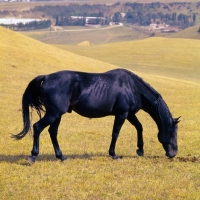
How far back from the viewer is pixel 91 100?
1044cm

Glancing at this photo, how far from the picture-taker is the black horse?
33.3 feet

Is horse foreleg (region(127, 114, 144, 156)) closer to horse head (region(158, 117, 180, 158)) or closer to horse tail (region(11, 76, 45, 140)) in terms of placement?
horse head (region(158, 117, 180, 158))

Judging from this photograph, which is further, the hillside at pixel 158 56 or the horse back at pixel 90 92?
the hillside at pixel 158 56

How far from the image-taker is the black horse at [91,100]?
10148 mm

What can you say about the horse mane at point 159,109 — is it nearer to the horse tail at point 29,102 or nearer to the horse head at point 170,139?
the horse head at point 170,139

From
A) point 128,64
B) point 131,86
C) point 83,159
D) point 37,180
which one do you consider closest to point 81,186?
point 37,180

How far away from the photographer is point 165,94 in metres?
33.6

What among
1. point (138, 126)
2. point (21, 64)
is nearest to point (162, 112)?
point (138, 126)

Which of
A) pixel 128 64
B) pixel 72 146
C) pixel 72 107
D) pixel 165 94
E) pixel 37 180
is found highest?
pixel 72 107

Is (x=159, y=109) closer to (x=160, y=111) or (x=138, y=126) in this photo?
(x=160, y=111)

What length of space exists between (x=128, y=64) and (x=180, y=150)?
55.6 m

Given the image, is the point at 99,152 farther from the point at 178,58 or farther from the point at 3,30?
the point at 178,58

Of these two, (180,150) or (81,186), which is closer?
(81,186)

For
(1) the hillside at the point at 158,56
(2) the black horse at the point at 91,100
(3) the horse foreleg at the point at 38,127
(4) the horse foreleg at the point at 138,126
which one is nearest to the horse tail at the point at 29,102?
→ (2) the black horse at the point at 91,100
